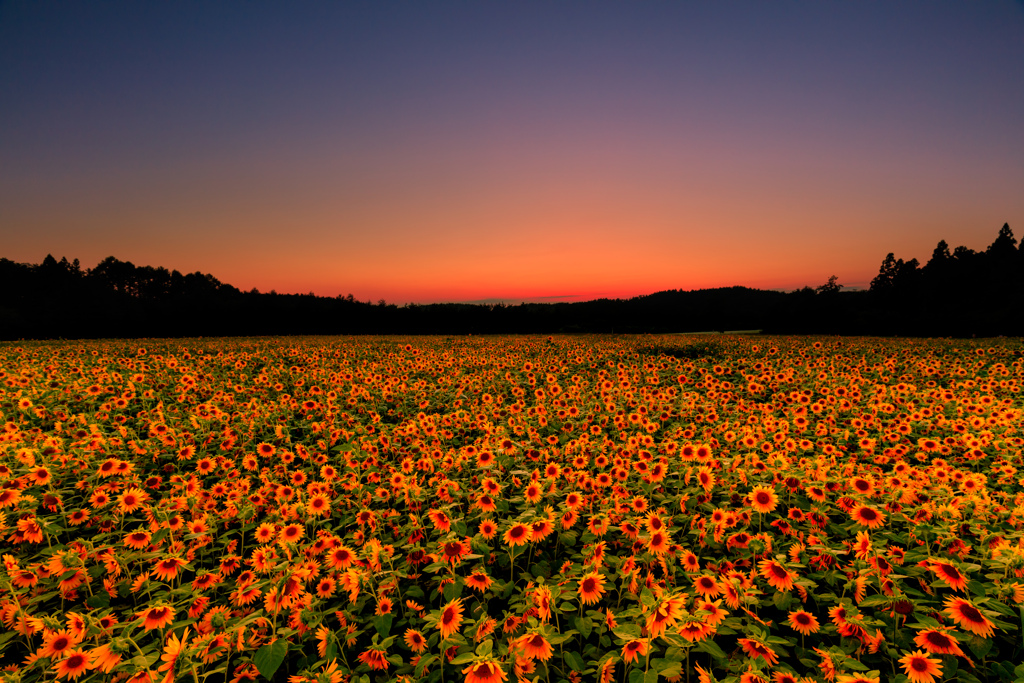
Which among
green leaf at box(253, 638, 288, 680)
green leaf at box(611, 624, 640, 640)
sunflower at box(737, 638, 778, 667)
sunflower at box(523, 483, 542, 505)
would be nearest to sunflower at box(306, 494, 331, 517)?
green leaf at box(253, 638, 288, 680)

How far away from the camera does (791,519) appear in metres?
3.32

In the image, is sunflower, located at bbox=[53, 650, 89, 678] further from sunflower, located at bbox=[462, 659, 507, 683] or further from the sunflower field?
sunflower, located at bbox=[462, 659, 507, 683]

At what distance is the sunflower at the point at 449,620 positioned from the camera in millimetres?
2289

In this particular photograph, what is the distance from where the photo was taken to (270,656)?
2.10 m

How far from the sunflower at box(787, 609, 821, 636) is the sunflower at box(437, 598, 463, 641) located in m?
1.84

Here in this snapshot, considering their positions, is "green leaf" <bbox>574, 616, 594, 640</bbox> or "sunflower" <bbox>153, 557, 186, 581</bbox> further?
"sunflower" <bbox>153, 557, 186, 581</bbox>

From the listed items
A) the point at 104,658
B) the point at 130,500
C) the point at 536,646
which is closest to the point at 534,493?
the point at 536,646

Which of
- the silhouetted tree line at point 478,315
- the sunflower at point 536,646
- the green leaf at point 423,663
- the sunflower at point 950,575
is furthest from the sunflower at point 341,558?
the silhouetted tree line at point 478,315

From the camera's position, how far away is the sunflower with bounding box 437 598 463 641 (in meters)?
2.29

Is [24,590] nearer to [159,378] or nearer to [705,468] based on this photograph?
[705,468]

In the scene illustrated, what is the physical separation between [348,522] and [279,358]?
1282 centimetres

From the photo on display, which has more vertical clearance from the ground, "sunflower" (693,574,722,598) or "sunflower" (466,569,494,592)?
"sunflower" (693,574,722,598)

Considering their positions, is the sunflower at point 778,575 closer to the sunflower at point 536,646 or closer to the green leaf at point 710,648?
the green leaf at point 710,648

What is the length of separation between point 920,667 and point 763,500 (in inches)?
54.4
